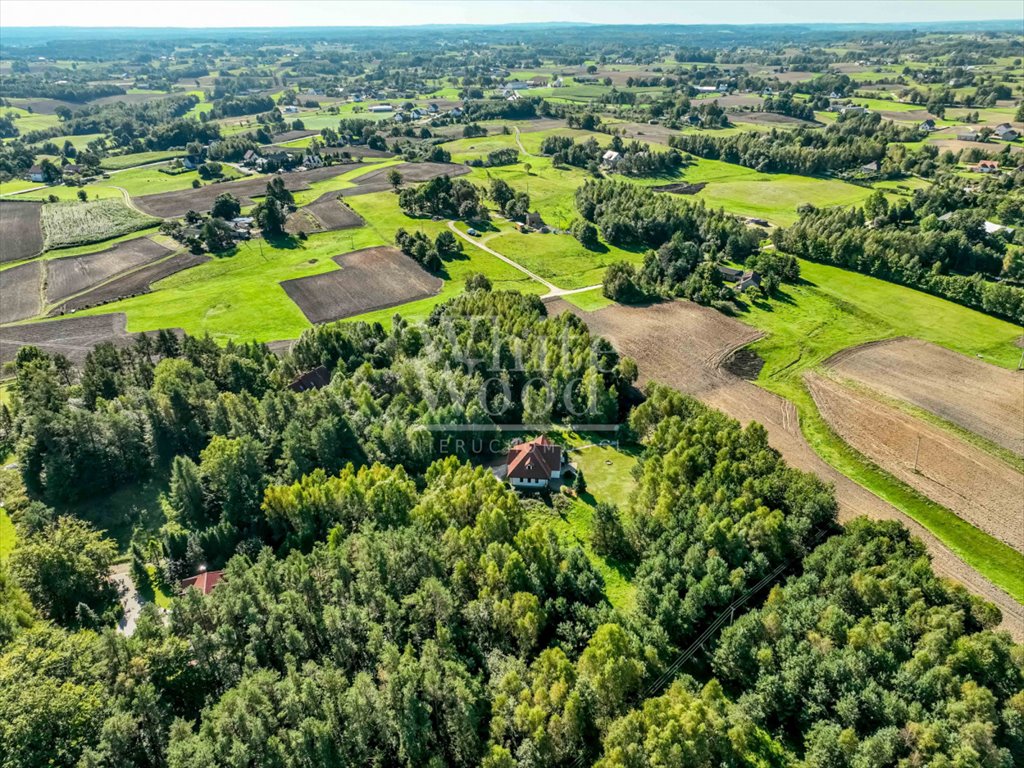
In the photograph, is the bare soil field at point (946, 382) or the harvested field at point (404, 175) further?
the harvested field at point (404, 175)

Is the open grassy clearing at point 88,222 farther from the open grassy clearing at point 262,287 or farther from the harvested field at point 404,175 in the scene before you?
the harvested field at point 404,175

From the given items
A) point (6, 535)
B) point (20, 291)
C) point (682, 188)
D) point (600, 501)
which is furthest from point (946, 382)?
point (20, 291)

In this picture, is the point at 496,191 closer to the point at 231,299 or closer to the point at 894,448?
the point at 231,299

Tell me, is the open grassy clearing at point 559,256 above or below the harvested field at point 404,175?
below

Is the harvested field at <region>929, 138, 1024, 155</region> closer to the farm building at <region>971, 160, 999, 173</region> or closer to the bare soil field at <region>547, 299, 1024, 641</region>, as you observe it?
the farm building at <region>971, 160, 999, 173</region>

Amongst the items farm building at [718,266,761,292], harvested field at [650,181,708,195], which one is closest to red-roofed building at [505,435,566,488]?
farm building at [718,266,761,292]

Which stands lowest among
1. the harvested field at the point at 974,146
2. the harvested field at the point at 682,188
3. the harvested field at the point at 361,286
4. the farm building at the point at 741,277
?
the harvested field at the point at 361,286

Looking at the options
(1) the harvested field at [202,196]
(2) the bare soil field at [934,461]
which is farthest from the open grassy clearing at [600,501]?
(1) the harvested field at [202,196]
